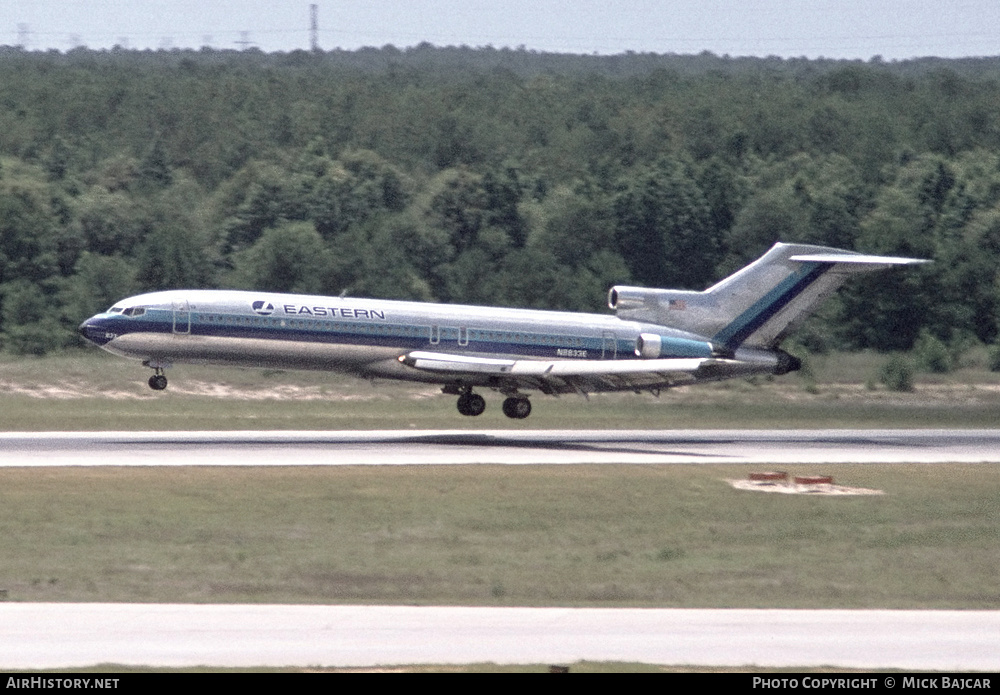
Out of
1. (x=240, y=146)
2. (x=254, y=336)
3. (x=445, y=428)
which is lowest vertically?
(x=445, y=428)

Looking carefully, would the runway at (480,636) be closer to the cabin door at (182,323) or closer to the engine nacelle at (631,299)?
the cabin door at (182,323)

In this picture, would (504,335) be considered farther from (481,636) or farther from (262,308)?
(481,636)

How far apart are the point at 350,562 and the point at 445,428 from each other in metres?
22.7

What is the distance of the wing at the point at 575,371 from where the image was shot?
47594 millimetres

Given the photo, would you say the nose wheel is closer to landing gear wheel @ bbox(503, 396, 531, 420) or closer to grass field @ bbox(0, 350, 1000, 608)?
grass field @ bbox(0, 350, 1000, 608)

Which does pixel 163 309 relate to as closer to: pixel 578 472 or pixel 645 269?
pixel 578 472

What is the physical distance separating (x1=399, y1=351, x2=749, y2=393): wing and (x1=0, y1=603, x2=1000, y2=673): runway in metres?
26.0

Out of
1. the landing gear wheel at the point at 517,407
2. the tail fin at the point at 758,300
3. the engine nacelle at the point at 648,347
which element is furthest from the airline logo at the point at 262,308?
the engine nacelle at the point at 648,347

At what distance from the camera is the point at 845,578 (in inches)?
1009

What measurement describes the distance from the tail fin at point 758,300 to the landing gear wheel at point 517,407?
4501 millimetres

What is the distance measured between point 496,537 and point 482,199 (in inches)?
2827

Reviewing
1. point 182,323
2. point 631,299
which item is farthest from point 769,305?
point 182,323

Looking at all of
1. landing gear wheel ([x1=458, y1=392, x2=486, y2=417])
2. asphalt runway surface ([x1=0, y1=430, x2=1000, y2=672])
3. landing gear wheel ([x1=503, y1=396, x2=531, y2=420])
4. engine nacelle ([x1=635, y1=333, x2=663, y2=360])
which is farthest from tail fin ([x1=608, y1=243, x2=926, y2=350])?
asphalt runway surface ([x1=0, y1=430, x2=1000, y2=672])

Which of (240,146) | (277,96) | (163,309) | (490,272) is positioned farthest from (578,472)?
(277,96)
